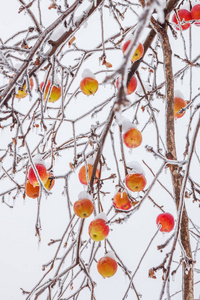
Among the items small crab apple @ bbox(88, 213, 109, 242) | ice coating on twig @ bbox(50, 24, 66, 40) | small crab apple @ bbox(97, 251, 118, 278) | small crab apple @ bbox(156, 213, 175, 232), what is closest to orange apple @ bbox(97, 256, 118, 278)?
small crab apple @ bbox(97, 251, 118, 278)

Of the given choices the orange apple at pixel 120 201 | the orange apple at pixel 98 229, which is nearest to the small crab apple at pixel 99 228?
the orange apple at pixel 98 229

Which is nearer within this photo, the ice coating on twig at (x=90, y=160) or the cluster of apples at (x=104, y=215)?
the cluster of apples at (x=104, y=215)

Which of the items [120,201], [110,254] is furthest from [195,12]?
[110,254]

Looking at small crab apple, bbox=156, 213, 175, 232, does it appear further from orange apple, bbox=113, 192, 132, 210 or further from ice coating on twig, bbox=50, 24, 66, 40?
ice coating on twig, bbox=50, 24, 66, 40

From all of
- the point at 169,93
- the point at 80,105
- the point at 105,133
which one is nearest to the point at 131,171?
the point at 105,133

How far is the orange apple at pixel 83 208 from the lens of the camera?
53.7 inches

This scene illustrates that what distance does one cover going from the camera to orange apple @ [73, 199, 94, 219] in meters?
1.36

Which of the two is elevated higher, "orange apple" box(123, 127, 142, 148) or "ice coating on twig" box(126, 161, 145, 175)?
"orange apple" box(123, 127, 142, 148)

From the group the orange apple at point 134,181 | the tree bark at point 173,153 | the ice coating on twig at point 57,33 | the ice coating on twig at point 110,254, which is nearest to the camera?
the tree bark at point 173,153

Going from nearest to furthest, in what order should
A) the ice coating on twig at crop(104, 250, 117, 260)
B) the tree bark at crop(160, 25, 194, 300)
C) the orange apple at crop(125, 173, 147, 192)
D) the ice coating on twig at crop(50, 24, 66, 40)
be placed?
1. the tree bark at crop(160, 25, 194, 300)
2. the ice coating on twig at crop(50, 24, 66, 40)
3. the orange apple at crop(125, 173, 147, 192)
4. the ice coating on twig at crop(104, 250, 117, 260)

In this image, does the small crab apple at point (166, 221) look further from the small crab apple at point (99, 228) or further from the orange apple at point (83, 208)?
the orange apple at point (83, 208)

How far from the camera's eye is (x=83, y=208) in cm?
137

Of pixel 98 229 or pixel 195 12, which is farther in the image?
pixel 195 12

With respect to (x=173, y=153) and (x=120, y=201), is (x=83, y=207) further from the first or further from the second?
(x=173, y=153)
